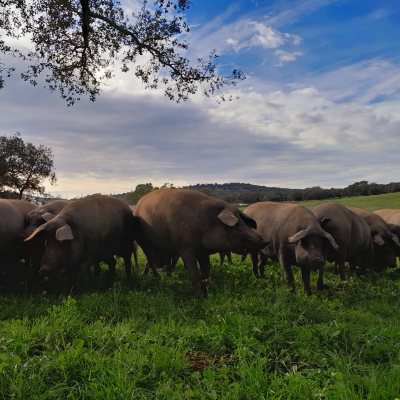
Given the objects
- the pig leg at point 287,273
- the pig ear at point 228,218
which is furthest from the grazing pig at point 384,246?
the pig ear at point 228,218

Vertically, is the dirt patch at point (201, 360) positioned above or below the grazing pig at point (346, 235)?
below

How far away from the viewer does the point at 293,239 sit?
22.0ft

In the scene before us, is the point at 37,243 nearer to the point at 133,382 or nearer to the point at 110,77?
the point at 133,382

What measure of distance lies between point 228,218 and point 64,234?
3265mm

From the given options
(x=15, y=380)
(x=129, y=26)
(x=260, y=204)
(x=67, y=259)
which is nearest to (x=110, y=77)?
(x=129, y=26)

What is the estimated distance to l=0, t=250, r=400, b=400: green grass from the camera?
3.25 metres

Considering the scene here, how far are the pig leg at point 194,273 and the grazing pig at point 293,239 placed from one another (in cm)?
142

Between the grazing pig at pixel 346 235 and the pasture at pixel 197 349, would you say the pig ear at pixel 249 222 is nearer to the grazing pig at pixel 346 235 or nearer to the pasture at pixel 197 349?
the pasture at pixel 197 349

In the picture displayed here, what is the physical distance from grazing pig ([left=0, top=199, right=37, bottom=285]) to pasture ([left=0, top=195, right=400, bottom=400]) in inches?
58.4

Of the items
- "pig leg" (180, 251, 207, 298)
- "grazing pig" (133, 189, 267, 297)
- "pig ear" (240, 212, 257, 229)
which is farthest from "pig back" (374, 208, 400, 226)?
"pig leg" (180, 251, 207, 298)

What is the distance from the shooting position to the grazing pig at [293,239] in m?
6.84

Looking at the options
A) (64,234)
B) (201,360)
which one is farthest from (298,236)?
(64,234)

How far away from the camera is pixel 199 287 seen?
6.88 metres

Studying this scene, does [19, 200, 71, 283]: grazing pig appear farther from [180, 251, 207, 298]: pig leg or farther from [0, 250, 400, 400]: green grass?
[180, 251, 207, 298]: pig leg
